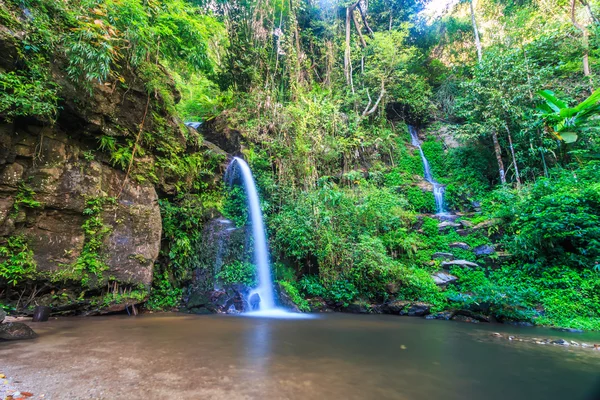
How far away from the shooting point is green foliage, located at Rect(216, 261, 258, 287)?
7578mm

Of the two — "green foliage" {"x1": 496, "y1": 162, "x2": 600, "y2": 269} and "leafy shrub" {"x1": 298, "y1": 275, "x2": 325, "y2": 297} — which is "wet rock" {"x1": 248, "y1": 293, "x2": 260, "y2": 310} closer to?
"leafy shrub" {"x1": 298, "y1": 275, "x2": 325, "y2": 297}

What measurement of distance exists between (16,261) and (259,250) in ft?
16.8

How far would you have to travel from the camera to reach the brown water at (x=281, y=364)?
2301mm

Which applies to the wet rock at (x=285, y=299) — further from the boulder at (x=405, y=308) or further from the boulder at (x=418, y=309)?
the boulder at (x=418, y=309)

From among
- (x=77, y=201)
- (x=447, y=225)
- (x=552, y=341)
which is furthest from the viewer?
(x=447, y=225)

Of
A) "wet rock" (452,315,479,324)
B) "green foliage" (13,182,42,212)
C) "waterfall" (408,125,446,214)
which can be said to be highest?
"waterfall" (408,125,446,214)

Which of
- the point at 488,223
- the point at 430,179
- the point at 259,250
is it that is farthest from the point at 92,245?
the point at 430,179

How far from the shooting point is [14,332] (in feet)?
11.7

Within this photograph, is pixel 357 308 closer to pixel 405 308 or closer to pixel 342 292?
pixel 342 292

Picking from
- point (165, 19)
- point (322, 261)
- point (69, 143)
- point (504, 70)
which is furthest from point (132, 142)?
point (504, 70)

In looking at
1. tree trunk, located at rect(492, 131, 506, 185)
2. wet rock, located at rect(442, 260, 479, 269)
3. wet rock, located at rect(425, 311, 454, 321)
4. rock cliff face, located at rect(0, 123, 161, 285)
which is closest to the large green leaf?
tree trunk, located at rect(492, 131, 506, 185)

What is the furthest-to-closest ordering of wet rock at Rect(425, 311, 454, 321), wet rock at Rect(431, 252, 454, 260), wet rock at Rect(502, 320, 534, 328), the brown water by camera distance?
1. wet rock at Rect(431, 252, 454, 260)
2. wet rock at Rect(425, 311, 454, 321)
3. wet rock at Rect(502, 320, 534, 328)
4. the brown water

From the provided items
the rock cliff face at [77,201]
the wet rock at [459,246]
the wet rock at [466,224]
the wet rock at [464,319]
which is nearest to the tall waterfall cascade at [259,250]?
the rock cliff face at [77,201]

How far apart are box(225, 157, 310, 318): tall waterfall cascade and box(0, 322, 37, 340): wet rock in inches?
155
